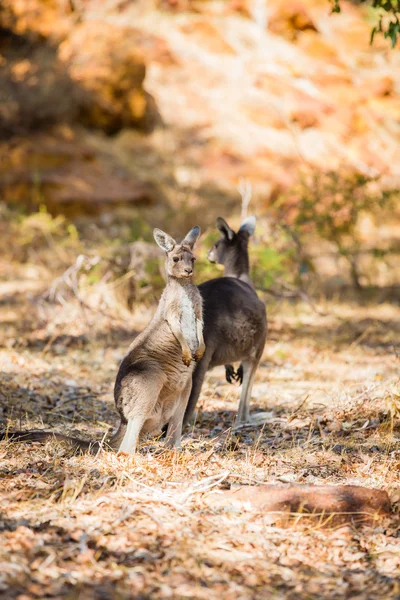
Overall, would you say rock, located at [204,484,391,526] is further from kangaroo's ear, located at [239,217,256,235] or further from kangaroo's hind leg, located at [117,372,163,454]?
kangaroo's ear, located at [239,217,256,235]

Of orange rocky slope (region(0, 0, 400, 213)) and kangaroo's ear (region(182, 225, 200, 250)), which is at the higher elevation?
kangaroo's ear (region(182, 225, 200, 250))

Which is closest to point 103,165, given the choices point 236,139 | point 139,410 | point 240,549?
point 236,139

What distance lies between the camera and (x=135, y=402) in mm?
4621

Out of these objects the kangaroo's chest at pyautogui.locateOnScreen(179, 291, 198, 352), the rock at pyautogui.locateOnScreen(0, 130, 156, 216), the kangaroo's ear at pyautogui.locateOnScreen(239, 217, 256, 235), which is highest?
the kangaroo's chest at pyautogui.locateOnScreen(179, 291, 198, 352)

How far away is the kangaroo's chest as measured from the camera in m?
5.00

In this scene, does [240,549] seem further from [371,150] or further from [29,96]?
[371,150]

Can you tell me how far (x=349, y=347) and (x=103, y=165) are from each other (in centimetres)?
820

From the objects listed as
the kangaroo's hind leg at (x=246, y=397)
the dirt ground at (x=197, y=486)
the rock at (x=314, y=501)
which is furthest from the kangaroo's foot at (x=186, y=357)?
the kangaroo's hind leg at (x=246, y=397)

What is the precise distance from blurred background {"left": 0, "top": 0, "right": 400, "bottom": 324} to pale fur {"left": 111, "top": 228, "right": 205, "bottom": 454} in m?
4.50

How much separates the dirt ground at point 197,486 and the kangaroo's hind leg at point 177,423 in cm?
9

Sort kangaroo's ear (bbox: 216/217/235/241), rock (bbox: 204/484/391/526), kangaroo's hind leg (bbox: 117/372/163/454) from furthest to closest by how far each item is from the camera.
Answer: kangaroo's ear (bbox: 216/217/235/241) < kangaroo's hind leg (bbox: 117/372/163/454) < rock (bbox: 204/484/391/526)

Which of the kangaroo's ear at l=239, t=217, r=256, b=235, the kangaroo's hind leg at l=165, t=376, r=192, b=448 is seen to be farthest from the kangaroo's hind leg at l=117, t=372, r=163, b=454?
the kangaroo's ear at l=239, t=217, r=256, b=235

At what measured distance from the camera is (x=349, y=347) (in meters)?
9.01

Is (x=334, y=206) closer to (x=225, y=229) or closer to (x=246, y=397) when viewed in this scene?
(x=225, y=229)
